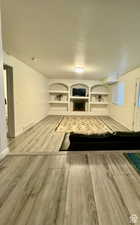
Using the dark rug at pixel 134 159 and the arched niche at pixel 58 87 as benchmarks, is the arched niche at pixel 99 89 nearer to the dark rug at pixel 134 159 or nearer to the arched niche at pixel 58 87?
the arched niche at pixel 58 87

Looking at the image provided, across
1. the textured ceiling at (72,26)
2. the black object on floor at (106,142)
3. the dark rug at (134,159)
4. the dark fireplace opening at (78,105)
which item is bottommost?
the dark rug at (134,159)

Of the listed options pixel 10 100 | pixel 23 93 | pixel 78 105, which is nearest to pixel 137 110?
pixel 23 93

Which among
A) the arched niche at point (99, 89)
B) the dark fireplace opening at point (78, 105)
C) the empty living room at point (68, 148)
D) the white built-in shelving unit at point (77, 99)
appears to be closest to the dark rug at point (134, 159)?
the empty living room at point (68, 148)

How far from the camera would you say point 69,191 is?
1354 mm

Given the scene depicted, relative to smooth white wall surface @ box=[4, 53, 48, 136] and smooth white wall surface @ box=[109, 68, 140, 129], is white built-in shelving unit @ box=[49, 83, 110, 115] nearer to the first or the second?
smooth white wall surface @ box=[109, 68, 140, 129]

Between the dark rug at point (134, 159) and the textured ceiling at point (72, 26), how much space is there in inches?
80.8

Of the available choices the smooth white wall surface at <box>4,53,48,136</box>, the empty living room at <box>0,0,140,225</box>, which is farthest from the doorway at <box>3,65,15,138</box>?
the smooth white wall surface at <box>4,53,48,136</box>

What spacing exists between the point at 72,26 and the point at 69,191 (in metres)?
2.38

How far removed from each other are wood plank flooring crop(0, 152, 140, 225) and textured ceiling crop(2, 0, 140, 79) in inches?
82.0

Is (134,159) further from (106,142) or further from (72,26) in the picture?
(72,26)

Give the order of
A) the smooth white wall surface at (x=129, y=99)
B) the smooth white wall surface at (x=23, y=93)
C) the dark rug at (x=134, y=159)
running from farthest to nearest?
the smooth white wall surface at (x=129, y=99)
the smooth white wall surface at (x=23, y=93)
the dark rug at (x=134, y=159)

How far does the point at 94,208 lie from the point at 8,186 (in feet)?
3.06

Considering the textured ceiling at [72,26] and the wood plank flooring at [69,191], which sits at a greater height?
the textured ceiling at [72,26]

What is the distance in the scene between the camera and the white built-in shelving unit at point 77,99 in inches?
349
